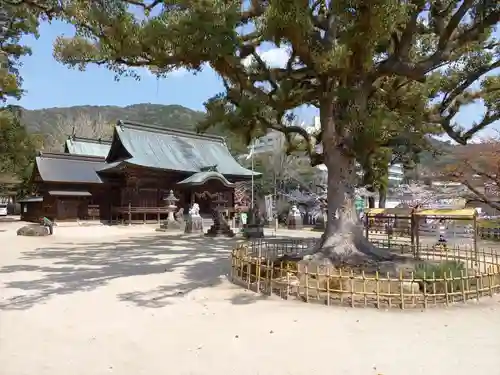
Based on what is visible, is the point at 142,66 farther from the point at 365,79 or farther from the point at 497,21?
the point at 497,21

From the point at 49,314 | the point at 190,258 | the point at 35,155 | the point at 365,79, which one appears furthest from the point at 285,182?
the point at 49,314

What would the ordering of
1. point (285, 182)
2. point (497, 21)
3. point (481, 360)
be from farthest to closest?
point (285, 182) < point (497, 21) < point (481, 360)

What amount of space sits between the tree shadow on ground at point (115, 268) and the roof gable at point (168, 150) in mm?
15942

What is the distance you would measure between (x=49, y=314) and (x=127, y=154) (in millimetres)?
28539

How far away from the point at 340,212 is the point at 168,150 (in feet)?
94.6

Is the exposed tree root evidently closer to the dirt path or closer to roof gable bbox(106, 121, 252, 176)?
the dirt path

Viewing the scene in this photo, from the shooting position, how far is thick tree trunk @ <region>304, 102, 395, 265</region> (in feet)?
33.7

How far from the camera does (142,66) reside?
10602 mm

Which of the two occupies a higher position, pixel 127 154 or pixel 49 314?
pixel 127 154

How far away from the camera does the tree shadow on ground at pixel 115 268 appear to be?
8.38m

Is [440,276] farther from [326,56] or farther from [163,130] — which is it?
[163,130]

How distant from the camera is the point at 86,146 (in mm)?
41281

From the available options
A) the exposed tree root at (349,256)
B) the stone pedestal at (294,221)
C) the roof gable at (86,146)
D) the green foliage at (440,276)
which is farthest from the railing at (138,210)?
the green foliage at (440,276)

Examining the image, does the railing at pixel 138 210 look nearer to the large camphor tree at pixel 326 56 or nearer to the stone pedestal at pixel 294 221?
the stone pedestal at pixel 294 221
